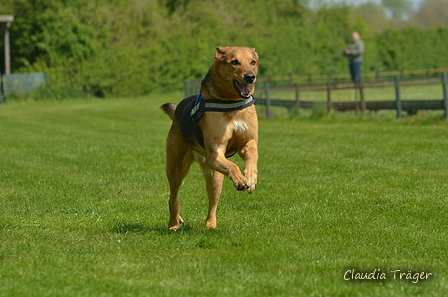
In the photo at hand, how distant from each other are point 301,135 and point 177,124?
9486 mm

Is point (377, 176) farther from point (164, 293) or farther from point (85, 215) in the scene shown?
point (164, 293)

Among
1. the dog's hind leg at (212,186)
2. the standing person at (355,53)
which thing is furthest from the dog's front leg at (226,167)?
the standing person at (355,53)

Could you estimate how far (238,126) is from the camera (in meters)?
6.43

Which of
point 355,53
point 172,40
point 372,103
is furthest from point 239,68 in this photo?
point 172,40

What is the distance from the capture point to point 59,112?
26.3 metres

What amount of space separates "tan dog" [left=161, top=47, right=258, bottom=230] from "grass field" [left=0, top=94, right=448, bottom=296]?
2.20 feet

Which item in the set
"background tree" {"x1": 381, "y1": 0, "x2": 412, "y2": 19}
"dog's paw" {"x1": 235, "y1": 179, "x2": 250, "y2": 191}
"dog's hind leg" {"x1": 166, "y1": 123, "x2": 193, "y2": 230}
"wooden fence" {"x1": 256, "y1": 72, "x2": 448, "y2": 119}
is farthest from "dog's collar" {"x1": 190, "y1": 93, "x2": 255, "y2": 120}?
"background tree" {"x1": 381, "y1": 0, "x2": 412, "y2": 19}

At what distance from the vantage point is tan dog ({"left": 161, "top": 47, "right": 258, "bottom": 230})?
6.37 metres

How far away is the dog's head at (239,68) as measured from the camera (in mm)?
6438

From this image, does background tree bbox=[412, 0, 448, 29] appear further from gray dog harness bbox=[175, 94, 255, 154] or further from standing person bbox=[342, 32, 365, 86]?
gray dog harness bbox=[175, 94, 255, 154]

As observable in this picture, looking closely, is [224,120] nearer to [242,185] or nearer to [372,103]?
[242,185]

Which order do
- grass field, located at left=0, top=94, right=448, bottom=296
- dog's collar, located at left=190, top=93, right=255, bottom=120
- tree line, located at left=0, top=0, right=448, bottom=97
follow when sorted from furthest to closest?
tree line, located at left=0, top=0, right=448, bottom=97, dog's collar, located at left=190, top=93, right=255, bottom=120, grass field, located at left=0, top=94, right=448, bottom=296

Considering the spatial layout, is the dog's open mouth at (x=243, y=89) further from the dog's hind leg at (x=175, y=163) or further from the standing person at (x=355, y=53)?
the standing person at (x=355, y=53)

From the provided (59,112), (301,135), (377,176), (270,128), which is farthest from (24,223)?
(59,112)
